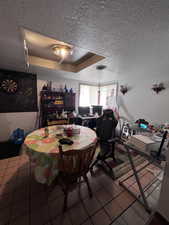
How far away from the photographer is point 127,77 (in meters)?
3.11

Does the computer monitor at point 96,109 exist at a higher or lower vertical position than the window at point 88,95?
lower

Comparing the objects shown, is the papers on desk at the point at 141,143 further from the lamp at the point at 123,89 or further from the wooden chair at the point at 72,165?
the lamp at the point at 123,89

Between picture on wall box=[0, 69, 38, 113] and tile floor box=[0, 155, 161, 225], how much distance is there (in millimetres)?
1982

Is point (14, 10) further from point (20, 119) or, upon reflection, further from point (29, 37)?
point (20, 119)

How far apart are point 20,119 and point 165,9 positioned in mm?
3842

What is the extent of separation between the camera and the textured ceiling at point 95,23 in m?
0.78

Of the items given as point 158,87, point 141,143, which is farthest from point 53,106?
point 158,87

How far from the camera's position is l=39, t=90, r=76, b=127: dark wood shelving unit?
3133mm

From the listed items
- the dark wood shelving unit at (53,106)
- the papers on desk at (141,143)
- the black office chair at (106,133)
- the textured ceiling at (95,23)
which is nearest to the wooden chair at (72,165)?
the papers on desk at (141,143)

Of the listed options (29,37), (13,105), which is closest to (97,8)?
(29,37)

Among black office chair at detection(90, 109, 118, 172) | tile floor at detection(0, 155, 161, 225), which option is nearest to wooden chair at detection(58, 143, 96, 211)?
tile floor at detection(0, 155, 161, 225)

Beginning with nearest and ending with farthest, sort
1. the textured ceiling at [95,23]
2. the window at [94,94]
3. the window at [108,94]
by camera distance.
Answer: the textured ceiling at [95,23] < the window at [108,94] < the window at [94,94]

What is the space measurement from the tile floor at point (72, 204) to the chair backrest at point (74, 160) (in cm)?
48

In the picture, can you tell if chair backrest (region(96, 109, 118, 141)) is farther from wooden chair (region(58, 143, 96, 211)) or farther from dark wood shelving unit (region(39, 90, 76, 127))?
dark wood shelving unit (region(39, 90, 76, 127))
